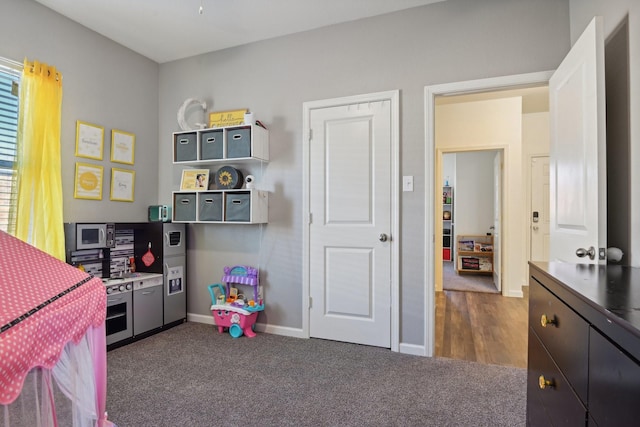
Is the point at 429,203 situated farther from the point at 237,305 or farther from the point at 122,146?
the point at 122,146

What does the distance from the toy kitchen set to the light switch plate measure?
2158 millimetres

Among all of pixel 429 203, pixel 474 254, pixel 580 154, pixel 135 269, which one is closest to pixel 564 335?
pixel 580 154

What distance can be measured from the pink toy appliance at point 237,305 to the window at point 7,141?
1.54 meters

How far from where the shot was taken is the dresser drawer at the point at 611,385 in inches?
24.7

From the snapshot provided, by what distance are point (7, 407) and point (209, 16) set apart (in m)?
2.81

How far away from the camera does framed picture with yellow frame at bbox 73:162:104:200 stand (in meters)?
2.87

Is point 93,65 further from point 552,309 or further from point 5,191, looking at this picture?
point 552,309

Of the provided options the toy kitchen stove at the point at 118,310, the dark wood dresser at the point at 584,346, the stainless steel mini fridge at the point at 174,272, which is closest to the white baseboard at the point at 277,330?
the stainless steel mini fridge at the point at 174,272

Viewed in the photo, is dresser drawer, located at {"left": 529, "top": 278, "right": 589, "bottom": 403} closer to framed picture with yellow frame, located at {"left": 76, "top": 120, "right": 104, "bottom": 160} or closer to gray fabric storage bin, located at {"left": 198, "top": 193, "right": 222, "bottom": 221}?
gray fabric storage bin, located at {"left": 198, "top": 193, "right": 222, "bottom": 221}

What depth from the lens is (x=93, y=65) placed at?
9.78 feet

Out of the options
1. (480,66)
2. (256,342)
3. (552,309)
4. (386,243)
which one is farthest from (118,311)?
(480,66)

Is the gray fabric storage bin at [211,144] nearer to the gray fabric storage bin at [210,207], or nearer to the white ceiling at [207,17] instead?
the gray fabric storage bin at [210,207]

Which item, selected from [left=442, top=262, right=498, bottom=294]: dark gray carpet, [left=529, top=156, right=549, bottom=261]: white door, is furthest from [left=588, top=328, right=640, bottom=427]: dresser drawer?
[left=529, top=156, right=549, bottom=261]: white door

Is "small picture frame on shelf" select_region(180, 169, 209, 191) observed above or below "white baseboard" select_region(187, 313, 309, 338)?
above
